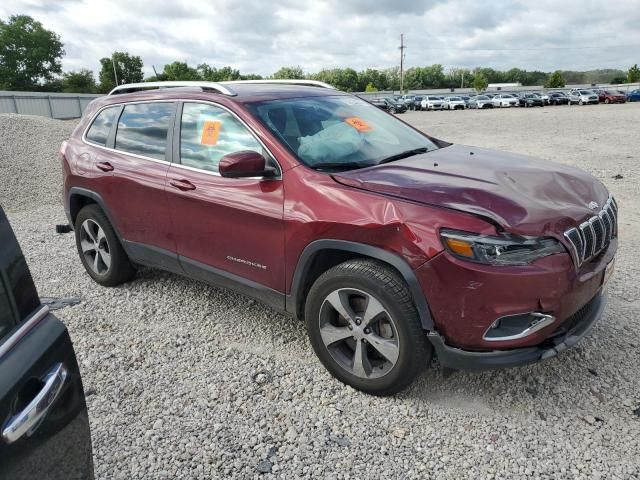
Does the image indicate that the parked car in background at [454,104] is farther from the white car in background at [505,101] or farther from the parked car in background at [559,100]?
the parked car in background at [559,100]

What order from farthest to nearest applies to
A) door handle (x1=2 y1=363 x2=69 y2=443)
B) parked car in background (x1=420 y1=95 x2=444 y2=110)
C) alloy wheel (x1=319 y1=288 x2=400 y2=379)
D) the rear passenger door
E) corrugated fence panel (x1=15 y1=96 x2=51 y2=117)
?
parked car in background (x1=420 y1=95 x2=444 y2=110) < corrugated fence panel (x1=15 y1=96 x2=51 y2=117) < the rear passenger door < alloy wheel (x1=319 y1=288 x2=400 y2=379) < door handle (x1=2 y1=363 x2=69 y2=443)

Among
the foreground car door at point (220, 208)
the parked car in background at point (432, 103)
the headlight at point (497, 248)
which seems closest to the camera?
the headlight at point (497, 248)

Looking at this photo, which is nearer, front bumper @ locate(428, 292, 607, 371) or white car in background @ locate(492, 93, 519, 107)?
front bumper @ locate(428, 292, 607, 371)

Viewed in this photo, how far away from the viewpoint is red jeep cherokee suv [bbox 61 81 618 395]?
2.46 meters

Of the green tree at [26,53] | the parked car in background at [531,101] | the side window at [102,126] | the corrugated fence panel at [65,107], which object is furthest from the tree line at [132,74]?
the side window at [102,126]

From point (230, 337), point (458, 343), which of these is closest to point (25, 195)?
point (230, 337)

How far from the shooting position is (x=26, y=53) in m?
76.6

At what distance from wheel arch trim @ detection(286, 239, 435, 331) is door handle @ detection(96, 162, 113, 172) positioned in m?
2.09

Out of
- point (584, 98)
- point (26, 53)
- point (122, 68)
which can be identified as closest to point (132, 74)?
point (122, 68)

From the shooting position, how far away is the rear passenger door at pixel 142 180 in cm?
380

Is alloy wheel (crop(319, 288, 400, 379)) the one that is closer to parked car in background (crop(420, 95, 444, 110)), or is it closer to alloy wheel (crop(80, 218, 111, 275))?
alloy wheel (crop(80, 218, 111, 275))

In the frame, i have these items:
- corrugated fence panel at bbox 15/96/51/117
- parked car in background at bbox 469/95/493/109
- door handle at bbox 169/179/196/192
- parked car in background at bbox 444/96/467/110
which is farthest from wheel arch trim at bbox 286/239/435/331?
parked car in background at bbox 469/95/493/109

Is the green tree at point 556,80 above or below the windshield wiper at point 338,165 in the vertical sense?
below

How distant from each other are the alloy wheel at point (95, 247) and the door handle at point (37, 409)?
3220 millimetres
